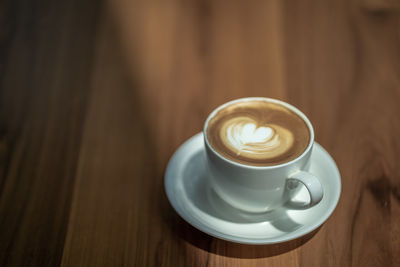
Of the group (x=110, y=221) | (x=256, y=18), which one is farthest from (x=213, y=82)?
(x=110, y=221)

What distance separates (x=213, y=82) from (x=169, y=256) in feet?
1.13

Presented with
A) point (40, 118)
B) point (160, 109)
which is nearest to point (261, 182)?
point (160, 109)

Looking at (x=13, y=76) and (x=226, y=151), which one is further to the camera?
(x=13, y=76)

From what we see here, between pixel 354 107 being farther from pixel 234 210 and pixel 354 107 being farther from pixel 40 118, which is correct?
pixel 40 118

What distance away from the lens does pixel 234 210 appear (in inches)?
19.9

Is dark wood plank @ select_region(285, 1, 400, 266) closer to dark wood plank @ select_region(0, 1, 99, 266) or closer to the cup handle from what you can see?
the cup handle

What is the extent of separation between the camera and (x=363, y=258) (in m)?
0.47

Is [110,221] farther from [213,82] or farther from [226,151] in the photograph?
[213,82]

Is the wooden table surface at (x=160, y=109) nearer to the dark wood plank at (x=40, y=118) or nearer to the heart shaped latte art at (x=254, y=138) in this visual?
the dark wood plank at (x=40, y=118)

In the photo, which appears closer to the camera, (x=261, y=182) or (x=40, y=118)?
(x=261, y=182)

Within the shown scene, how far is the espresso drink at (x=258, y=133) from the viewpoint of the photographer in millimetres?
472

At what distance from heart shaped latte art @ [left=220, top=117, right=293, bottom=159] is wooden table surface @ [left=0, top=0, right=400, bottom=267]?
109 mm

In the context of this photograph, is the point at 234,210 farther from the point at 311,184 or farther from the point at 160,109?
the point at 160,109

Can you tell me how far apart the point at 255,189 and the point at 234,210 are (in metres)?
0.06
